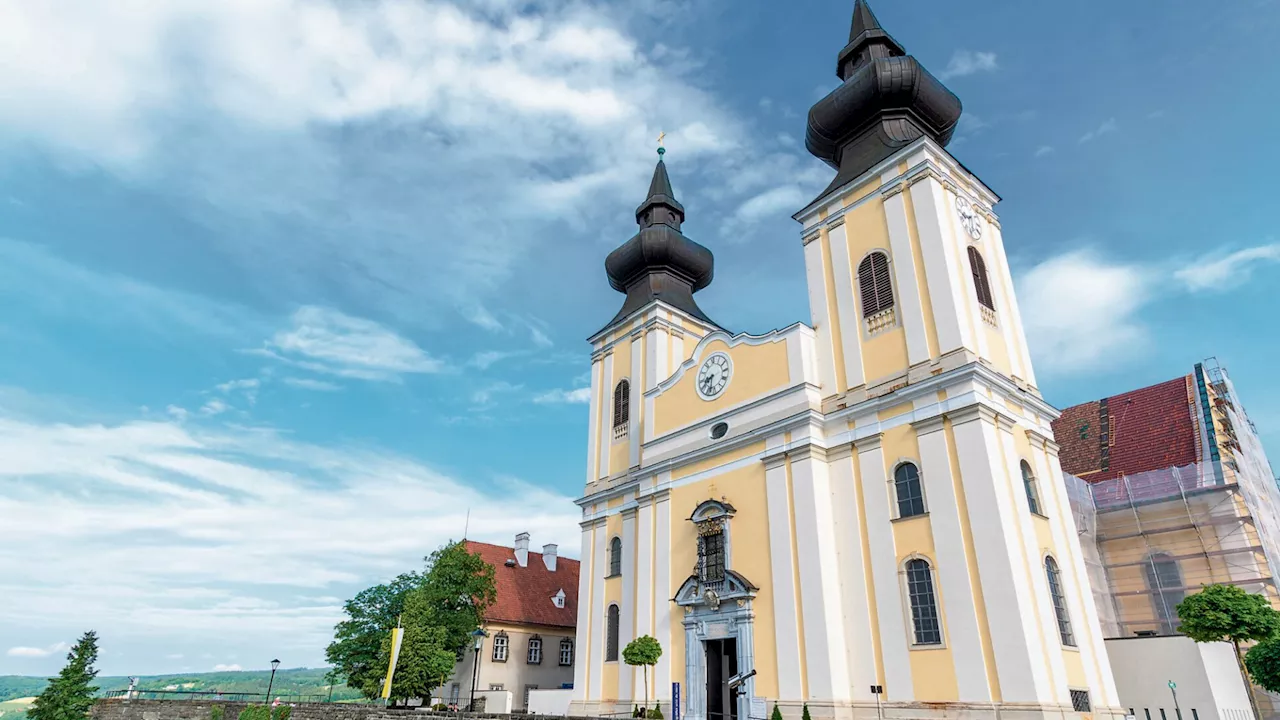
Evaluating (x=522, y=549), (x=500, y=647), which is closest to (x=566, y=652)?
(x=500, y=647)

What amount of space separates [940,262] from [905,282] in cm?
99

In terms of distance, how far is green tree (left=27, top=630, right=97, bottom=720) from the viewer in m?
28.3

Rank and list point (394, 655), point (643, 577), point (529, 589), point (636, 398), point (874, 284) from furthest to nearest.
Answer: point (529, 589) → point (636, 398) → point (394, 655) → point (643, 577) → point (874, 284)

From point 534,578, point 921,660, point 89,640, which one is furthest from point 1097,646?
point 89,640

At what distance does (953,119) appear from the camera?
2322cm

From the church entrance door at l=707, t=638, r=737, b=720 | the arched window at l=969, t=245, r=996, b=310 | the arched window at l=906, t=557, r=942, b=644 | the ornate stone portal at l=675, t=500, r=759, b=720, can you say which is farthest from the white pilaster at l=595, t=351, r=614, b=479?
the arched window at l=969, t=245, r=996, b=310

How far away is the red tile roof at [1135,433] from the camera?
87.6ft

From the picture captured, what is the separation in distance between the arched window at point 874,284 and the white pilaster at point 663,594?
796 centimetres

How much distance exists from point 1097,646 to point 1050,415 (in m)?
5.58

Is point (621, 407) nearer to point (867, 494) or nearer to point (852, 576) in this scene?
point (867, 494)

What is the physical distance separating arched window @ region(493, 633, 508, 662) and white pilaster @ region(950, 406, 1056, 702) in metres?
23.4

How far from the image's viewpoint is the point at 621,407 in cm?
2872

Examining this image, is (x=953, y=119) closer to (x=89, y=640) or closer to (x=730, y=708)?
(x=730, y=708)

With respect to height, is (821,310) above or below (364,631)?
above
